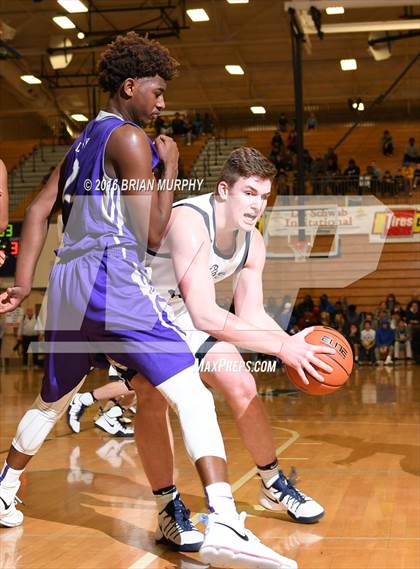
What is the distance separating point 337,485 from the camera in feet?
15.5

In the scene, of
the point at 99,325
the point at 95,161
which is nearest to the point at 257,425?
the point at 99,325

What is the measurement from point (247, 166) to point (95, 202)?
2.38 ft

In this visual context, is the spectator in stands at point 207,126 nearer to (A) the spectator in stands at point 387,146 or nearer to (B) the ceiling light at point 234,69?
(B) the ceiling light at point 234,69

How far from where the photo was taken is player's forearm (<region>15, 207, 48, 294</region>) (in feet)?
11.5

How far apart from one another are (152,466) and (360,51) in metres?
23.1

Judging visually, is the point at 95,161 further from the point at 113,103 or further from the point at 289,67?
the point at 289,67

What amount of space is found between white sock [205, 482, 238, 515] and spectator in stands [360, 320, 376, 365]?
14.0 metres

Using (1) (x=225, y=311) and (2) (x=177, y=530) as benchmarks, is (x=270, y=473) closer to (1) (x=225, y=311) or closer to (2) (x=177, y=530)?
(2) (x=177, y=530)

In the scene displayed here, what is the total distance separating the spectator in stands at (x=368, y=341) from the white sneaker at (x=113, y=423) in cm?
1022

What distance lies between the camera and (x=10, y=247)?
12555 millimetres

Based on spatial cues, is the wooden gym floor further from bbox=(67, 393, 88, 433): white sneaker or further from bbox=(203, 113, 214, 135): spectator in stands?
bbox=(203, 113, 214, 135): spectator in stands

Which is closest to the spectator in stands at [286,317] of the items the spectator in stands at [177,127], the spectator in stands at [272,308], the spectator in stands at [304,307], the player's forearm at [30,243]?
the spectator in stands at [272,308]

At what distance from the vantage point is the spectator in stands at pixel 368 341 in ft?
54.5

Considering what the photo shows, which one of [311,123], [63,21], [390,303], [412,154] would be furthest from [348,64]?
[390,303]
